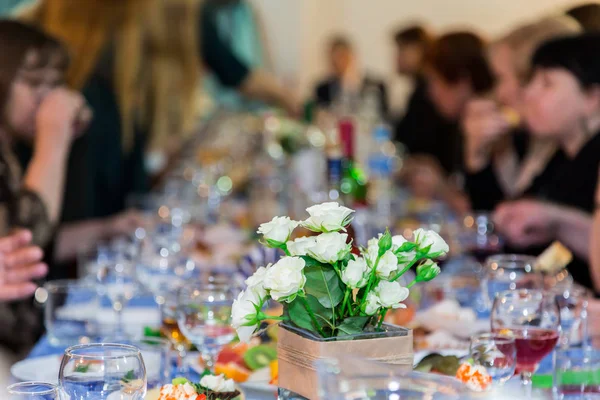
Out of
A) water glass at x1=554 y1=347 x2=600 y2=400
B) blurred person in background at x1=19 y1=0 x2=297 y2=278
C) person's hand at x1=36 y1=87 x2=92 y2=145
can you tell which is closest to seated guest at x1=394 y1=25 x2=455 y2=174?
blurred person in background at x1=19 y1=0 x2=297 y2=278

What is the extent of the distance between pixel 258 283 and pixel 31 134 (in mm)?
1944

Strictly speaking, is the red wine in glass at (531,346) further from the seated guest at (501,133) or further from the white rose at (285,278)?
Result: the seated guest at (501,133)

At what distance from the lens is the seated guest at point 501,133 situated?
3.79 m

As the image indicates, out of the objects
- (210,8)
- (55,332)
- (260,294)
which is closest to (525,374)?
(260,294)

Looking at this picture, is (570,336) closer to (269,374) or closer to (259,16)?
(269,374)

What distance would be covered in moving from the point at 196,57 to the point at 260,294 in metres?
4.23

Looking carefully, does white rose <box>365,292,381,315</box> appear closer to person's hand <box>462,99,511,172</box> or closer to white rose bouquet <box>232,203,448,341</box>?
white rose bouquet <box>232,203,448,341</box>

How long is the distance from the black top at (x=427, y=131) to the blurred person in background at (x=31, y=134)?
2.73m

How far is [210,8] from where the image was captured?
288 inches

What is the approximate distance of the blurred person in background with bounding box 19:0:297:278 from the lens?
4078 millimetres

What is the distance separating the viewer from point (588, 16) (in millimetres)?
3066

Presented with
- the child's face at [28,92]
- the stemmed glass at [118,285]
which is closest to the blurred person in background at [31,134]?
the child's face at [28,92]

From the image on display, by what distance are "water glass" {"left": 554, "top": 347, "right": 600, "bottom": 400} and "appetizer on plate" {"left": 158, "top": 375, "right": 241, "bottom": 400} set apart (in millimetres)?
408

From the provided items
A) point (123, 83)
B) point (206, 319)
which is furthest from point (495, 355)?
point (123, 83)
